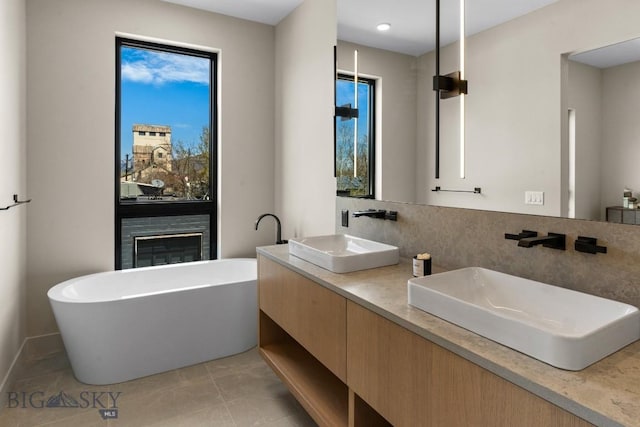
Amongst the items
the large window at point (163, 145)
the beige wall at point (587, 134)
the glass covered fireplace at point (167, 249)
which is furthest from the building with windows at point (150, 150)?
the beige wall at point (587, 134)

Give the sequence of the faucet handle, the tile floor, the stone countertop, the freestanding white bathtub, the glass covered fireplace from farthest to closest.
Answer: the glass covered fireplace, the freestanding white bathtub, the tile floor, the faucet handle, the stone countertop

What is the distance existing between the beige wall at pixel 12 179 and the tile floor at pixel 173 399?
0.21 metres

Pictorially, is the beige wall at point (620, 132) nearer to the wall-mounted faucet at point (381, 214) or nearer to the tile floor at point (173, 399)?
the wall-mounted faucet at point (381, 214)

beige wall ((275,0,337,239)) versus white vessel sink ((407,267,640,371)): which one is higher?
beige wall ((275,0,337,239))

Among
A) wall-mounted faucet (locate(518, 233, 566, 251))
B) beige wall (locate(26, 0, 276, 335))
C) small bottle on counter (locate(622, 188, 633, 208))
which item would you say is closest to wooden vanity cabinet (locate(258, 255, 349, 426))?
wall-mounted faucet (locate(518, 233, 566, 251))

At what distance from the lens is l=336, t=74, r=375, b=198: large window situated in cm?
242

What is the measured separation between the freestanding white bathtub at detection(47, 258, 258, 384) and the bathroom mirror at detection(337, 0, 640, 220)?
137 centimetres

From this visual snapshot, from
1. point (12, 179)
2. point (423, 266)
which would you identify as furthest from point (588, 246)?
point (12, 179)

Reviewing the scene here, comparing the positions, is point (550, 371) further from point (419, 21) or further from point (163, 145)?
point (163, 145)

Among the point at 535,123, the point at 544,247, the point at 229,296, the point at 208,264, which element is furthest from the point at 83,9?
the point at 544,247

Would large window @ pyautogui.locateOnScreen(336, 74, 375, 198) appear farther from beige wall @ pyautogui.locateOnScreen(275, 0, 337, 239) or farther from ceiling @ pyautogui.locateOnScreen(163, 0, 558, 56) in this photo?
ceiling @ pyautogui.locateOnScreen(163, 0, 558, 56)

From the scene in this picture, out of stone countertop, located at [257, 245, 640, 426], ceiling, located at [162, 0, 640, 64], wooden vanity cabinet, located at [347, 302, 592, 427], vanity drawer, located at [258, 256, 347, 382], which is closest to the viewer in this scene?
stone countertop, located at [257, 245, 640, 426]

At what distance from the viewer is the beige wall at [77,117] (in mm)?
2801

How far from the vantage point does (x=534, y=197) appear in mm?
1495
